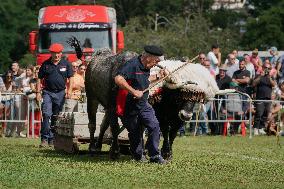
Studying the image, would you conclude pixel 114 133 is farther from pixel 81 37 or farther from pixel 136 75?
pixel 81 37

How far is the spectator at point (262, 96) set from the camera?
27875 millimetres

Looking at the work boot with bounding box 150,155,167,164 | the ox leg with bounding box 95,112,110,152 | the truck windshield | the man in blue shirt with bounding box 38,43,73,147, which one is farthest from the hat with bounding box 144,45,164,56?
the truck windshield

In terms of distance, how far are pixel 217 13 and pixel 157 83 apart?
263 ft

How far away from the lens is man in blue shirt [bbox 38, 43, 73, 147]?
66.8 ft

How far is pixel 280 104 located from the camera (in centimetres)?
2795

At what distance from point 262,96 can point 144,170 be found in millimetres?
13746

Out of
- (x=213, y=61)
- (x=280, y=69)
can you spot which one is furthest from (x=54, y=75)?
(x=280, y=69)

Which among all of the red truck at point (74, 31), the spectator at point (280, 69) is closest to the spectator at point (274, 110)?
the spectator at point (280, 69)

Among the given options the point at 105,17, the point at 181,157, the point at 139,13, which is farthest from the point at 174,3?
the point at 181,157

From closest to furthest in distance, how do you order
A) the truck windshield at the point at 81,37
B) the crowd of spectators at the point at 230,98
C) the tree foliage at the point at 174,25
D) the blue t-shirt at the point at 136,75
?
1. the blue t-shirt at the point at 136,75
2. the crowd of spectators at the point at 230,98
3. the truck windshield at the point at 81,37
4. the tree foliage at the point at 174,25

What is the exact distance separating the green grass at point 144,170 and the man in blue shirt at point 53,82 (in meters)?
0.80

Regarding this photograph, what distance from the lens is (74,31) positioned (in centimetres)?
3244

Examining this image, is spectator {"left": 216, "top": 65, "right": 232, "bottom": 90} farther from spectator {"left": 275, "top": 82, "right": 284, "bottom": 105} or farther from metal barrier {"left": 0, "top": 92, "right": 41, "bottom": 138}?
metal barrier {"left": 0, "top": 92, "right": 41, "bottom": 138}

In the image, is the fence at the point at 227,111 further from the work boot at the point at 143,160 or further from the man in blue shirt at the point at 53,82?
the work boot at the point at 143,160
